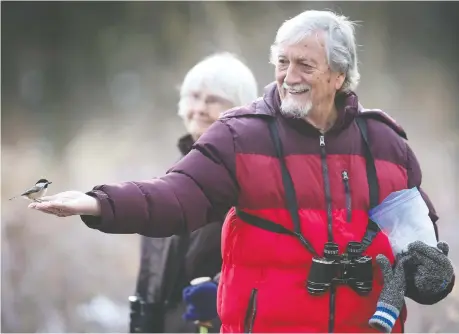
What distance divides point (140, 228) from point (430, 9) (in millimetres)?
2665

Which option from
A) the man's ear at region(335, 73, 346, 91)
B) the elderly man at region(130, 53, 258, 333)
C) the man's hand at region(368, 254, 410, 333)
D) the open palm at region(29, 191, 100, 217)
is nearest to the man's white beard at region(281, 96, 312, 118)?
the man's ear at region(335, 73, 346, 91)

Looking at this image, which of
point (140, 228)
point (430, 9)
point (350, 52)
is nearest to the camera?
point (140, 228)

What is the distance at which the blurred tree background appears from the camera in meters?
3.85

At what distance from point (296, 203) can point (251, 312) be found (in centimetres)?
28

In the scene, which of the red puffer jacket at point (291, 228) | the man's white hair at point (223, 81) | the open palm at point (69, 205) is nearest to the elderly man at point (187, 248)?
the man's white hair at point (223, 81)

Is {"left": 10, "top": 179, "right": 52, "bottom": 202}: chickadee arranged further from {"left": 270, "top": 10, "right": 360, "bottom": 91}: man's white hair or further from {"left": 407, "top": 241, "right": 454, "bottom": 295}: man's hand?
{"left": 407, "top": 241, "right": 454, "bottom": 295}: man's hand

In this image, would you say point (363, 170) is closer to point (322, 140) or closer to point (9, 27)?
point (322, 140)

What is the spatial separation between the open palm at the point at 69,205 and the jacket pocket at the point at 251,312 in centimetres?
43

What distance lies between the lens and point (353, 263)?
1.77 metres

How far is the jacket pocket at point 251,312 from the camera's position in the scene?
1749 millimetres

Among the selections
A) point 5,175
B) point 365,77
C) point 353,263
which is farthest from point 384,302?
point 5,175

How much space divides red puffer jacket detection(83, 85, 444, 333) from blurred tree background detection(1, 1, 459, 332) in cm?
208

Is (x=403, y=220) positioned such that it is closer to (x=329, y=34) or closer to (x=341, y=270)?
(x=341, y=270)

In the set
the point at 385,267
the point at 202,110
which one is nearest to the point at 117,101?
the point at 202,110
